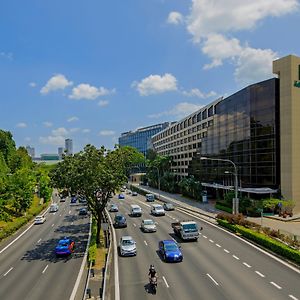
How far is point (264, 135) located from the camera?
213 ft

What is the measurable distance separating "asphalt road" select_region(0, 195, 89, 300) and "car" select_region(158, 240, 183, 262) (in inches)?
316

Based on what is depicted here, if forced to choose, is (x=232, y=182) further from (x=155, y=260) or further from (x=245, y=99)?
(x=155, y=260)

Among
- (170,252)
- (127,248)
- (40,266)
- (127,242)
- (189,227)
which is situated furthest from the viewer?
(189,227)

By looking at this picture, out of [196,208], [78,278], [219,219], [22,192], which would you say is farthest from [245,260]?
[22,192]

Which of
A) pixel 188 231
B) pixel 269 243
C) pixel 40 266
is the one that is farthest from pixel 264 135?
pixel 40 266

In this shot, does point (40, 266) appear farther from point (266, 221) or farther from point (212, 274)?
point (266, 221)

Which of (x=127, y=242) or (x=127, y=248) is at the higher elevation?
(x=127, y=242)

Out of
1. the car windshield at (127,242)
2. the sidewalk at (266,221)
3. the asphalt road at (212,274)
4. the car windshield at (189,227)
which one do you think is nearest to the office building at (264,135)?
the sidewalk at (266,221)

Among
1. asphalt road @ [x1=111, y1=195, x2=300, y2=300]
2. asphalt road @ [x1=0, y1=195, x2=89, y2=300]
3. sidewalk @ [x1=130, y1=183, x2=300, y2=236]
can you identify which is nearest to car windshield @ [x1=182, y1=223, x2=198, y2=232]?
asphalt road @ [x1=111, y1=195, x2=300, y2=300]

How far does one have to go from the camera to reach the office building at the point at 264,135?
198 ft

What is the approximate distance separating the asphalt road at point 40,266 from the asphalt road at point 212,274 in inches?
186

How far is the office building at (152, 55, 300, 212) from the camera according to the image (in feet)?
198

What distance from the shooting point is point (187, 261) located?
109 feet

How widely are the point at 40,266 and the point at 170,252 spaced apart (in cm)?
1254
